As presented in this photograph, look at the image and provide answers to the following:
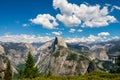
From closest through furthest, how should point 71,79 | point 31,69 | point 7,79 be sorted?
point 71,79
point 7,79
point 31,69

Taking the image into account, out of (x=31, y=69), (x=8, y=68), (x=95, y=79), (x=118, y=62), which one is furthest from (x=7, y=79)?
(x=118, y=62)

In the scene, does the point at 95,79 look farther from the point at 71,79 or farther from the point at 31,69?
the point at 31,69

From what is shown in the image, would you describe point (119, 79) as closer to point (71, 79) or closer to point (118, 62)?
point (71, 79)

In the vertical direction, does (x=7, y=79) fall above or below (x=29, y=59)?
below

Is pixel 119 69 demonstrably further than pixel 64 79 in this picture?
Yes

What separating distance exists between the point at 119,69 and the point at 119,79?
7174cm

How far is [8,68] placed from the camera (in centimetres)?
10031

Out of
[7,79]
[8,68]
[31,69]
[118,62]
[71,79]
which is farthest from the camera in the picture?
[118,62]

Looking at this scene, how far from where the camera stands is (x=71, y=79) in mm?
50781

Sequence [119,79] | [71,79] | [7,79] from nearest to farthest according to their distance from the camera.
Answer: [119,79], [71,79], [7,79]

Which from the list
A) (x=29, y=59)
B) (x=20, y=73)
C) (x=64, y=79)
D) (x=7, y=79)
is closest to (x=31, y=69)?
(x=29, y=59)

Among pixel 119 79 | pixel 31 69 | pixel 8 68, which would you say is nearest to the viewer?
pixel 119 79

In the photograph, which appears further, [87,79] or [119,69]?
[119,69]

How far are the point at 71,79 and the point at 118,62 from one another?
7749cm
